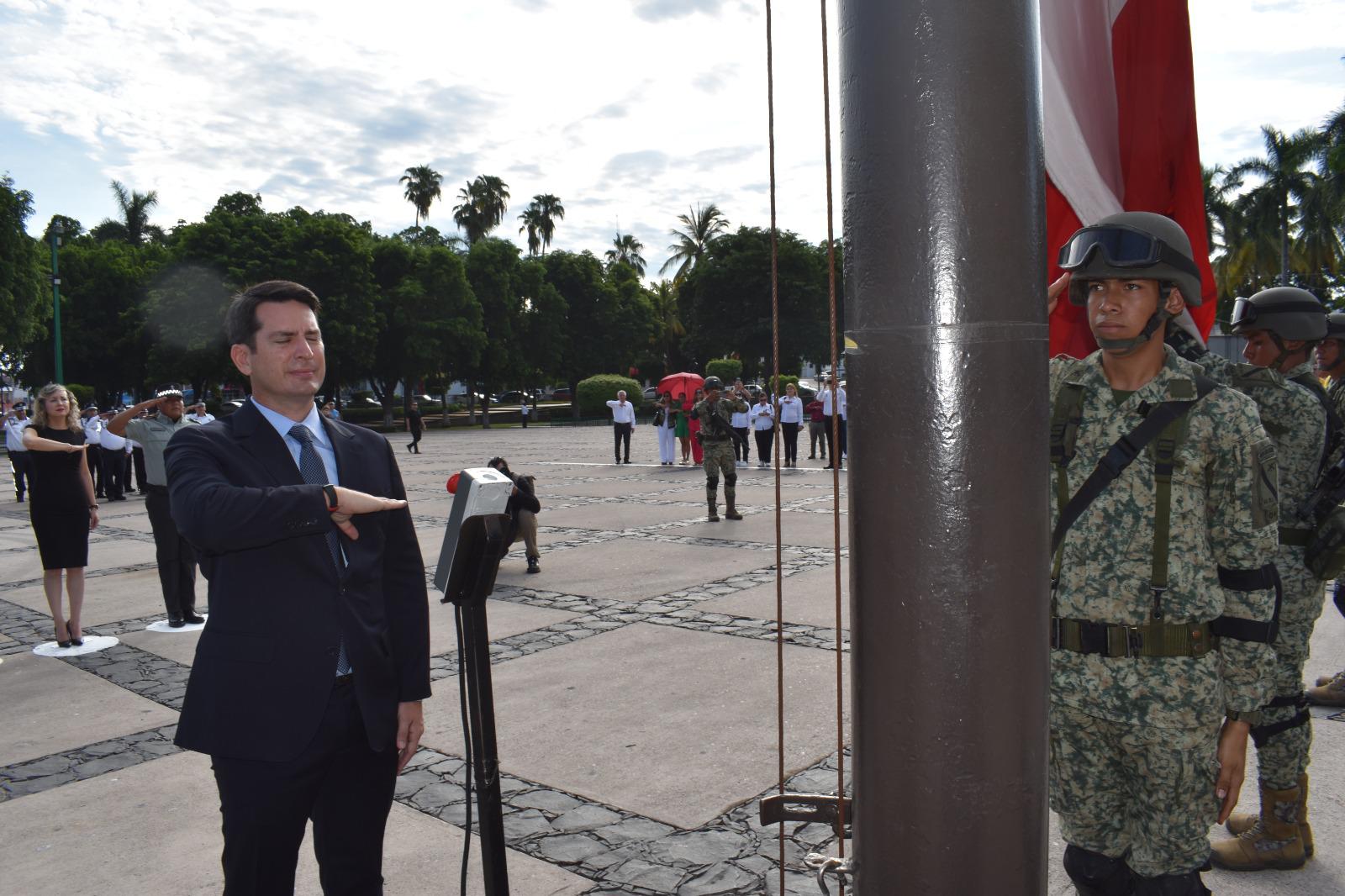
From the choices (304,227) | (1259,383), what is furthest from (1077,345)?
(304,227)

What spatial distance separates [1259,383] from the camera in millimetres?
3633

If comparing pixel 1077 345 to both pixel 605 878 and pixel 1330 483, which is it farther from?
pixel 605 878

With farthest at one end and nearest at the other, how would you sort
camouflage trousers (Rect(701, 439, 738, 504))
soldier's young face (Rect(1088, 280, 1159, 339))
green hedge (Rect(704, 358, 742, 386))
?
green hedge (Rect(704, 358, 742, 386)), camouflage trousers (Rect(701, 439, 738, 504)), soldier's young face (Rect(1088, 280, 1159, 339))

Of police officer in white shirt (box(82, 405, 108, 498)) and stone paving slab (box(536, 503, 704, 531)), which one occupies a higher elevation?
police officer in white shirt (box(82, 405, 108, 498))

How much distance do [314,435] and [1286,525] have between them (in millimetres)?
3455

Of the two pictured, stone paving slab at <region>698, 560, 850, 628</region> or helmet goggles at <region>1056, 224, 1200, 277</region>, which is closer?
helmet goggles at <region>1056, 224, 1200, 277</region>

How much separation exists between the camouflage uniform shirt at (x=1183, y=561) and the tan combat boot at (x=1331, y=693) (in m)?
3.30

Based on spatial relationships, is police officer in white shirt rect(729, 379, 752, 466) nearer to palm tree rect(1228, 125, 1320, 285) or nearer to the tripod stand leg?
Answer: the tripod stand leg

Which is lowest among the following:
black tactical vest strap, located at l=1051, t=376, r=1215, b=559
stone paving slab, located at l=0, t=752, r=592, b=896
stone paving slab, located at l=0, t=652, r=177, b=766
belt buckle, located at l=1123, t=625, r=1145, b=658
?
stone paving slab, located at l=0, t=652, r=177, b=766

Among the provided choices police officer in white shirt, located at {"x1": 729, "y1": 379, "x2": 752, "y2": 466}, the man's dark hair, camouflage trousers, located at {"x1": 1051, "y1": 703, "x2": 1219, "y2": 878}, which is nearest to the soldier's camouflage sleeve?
camouflage trousers, located at {"x1": 1051, "y1": 703, "x2": 1219, "y2": 878}

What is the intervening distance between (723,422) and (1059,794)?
10411 millimetres

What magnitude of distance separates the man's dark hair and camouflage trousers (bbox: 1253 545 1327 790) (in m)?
3.18

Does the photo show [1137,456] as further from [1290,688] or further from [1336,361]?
[1336,361]

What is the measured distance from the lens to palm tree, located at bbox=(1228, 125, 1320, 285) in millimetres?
51219
